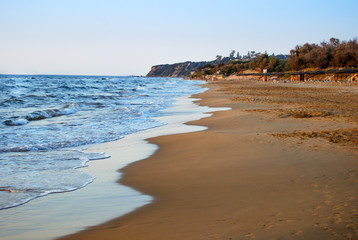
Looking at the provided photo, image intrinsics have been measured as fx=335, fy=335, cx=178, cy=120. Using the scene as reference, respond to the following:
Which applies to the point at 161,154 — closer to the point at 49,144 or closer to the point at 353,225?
the point at 49,144

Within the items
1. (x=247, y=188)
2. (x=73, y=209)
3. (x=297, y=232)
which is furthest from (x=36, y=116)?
(x=297, y=232)

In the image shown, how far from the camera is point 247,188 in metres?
4.57

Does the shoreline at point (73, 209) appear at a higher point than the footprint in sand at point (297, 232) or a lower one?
lower

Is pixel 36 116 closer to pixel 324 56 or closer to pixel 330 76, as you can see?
pixel 330 76

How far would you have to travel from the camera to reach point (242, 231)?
316 centimetres

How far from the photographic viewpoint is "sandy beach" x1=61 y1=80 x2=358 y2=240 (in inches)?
128

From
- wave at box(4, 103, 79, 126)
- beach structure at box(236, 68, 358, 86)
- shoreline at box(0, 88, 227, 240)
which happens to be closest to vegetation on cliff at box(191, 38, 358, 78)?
beach structure at box(236, 68, 358, 86)

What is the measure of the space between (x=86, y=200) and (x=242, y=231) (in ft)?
7.33

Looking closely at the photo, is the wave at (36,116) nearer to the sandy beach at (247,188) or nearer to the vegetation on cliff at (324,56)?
the sandy beach at (247,188)

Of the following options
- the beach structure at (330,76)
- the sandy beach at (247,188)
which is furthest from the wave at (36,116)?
the beach structure at (330,76)

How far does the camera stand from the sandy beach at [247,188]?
325 cm

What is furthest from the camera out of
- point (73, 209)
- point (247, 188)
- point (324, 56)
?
point (324, 56)

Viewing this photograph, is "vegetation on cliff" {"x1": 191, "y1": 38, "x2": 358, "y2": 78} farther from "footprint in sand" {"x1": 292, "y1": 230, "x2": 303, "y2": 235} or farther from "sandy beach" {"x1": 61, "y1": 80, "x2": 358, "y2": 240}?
"footprint in sand" {"x1": 292, "y1": 230, "x2": 303, "y2": 235}

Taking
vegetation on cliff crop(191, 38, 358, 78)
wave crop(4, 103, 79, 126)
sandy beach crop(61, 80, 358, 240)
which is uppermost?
vegetation on cliff crop(191, 38, 358, 78)
